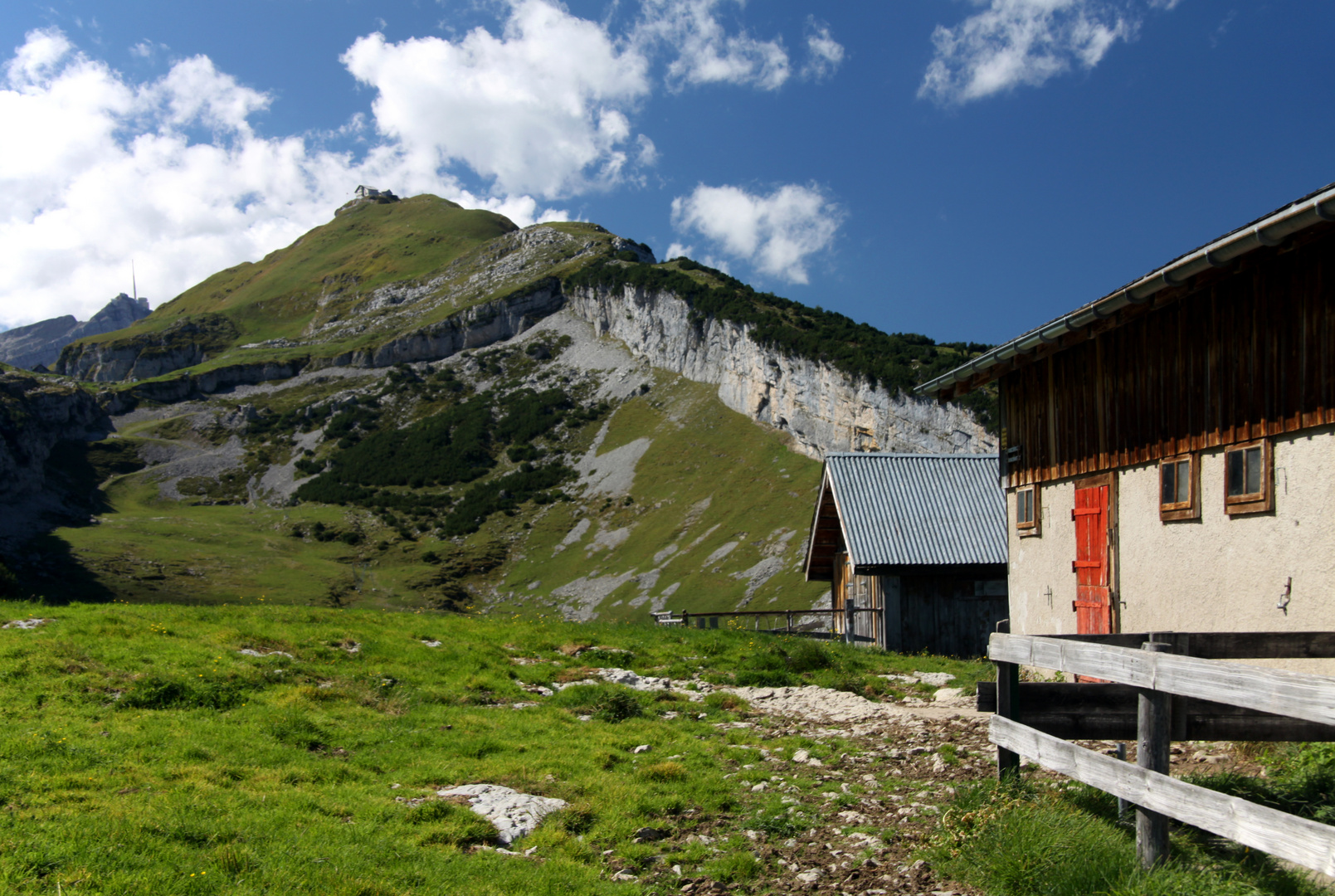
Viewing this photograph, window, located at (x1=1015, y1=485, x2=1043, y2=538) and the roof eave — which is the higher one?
the roof eave

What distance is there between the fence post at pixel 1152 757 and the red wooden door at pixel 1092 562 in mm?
8356

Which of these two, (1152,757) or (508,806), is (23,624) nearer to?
(508,806)

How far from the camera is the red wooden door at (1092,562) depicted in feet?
42.7

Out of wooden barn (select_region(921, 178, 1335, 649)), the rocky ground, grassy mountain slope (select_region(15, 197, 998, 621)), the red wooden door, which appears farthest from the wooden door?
grassy mountain slope (select_region(15, 197, 998, 621))

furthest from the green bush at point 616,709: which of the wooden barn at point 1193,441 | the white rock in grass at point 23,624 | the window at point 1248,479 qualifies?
the white rock in grass at point 23,624

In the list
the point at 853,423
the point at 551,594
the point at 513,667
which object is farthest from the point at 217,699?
the point at 853,423

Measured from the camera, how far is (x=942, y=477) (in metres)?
27.3

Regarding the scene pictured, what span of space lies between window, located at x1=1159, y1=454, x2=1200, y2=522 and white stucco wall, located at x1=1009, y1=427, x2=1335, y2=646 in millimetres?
102

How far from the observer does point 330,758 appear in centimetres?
938

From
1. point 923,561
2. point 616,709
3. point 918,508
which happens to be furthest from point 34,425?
point 616,709

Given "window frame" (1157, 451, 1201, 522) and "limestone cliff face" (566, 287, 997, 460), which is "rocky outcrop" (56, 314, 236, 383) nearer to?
"limestone cliff face" (566, 287, 997, 460)

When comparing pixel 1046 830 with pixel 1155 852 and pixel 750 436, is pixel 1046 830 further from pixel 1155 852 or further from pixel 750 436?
pixel 750 436

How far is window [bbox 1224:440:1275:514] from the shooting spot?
9.66m

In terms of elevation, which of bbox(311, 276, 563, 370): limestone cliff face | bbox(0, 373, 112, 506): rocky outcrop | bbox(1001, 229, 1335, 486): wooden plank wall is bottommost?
bbox(1001, 229, 1335, 486): wooden plank wall
